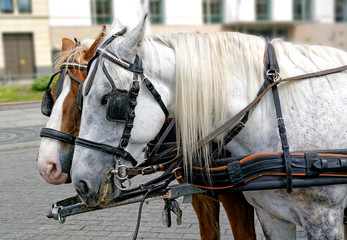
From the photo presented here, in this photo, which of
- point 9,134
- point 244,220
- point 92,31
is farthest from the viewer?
point 92,31

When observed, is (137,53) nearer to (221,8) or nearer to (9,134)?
(9,134)

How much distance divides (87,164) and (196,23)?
96.0 ft

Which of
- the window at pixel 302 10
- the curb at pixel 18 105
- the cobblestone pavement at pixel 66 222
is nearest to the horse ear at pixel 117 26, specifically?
the cobblestone pavement at pixel 66 222

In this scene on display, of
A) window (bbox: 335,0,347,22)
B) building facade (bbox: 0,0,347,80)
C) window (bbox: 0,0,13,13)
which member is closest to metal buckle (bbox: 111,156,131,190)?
building facade (bbox: 0,0,347,80)

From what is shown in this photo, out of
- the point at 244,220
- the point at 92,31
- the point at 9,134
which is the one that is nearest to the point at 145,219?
the point at 244,220

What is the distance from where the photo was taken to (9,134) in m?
10.1

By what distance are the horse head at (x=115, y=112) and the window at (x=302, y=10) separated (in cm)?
3233

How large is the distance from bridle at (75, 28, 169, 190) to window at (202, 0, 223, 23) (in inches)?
1162

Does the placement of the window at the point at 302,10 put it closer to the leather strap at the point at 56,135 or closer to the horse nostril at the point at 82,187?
the leather strap at the point at 56,135

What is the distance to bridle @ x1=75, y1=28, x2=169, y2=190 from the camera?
195 cm

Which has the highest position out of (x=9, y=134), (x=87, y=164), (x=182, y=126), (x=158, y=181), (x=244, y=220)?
(x=182, y=126)

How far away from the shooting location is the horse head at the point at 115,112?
6.50 feet

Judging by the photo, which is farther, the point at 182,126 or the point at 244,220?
the point at 244,220

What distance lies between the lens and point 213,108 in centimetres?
209
